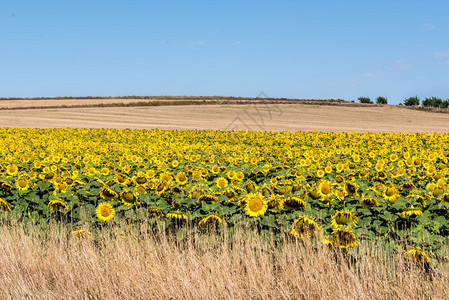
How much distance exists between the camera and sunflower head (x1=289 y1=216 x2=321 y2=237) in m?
4.86

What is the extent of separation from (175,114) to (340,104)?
A: 25290 mm

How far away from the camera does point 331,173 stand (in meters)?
7.93

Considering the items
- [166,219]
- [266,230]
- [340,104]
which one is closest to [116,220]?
[166,219]

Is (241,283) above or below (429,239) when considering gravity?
below

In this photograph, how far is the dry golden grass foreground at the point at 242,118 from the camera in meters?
37.8

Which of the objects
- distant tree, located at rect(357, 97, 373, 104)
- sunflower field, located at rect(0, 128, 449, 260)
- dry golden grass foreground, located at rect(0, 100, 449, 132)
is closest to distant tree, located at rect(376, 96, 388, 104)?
distant tree, located at rect(357, 97, 373, 104)

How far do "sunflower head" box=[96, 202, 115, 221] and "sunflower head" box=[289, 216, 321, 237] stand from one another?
233cm

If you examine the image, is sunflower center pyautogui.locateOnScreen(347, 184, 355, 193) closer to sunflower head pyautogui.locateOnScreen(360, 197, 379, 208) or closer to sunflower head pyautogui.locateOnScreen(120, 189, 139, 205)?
sunflower head pyautogui.locateOnScreen(360, 197, 379, 208)

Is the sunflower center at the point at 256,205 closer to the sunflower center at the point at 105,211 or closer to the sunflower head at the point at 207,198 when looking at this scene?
the sunflower head at the point at 207,198

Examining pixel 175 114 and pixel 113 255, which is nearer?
pixel 113 255

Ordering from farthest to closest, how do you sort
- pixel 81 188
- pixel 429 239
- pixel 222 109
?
pixel 222 109 < pixel 81 188 < pixel 429 239

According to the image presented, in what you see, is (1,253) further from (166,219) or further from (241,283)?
(241,283)

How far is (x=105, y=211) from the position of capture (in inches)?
230

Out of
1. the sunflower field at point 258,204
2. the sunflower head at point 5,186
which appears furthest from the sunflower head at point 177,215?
the sunflower head at point 5,186
